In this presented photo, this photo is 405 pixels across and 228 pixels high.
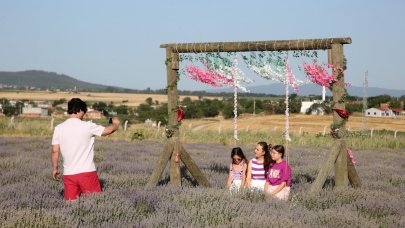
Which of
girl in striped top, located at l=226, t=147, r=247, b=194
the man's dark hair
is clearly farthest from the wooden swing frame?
the man's dark hair

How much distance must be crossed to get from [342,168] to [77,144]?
15.1 feet

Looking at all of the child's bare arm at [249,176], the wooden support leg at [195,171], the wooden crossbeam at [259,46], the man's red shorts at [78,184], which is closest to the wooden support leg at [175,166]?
the wooden support leg at [195,171]

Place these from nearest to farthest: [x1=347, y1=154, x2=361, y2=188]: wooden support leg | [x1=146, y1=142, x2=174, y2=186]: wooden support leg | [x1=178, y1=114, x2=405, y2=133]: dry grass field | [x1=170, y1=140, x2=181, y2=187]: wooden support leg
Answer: [x1=347, y1=154, x2=361, y2=188]: wooden support leg
[x1=146, y1=142, x2=174, y2=186]: wooden support leg
[x1=170, y1=140, x2=181, y2=187]: wooden support leg
[x1=178, y1=114, x2=405, y2=133]: dry grass field

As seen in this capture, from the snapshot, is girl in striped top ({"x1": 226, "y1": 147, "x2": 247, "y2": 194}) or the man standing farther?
girl in striped top ({"x1": 226, "y1": 147, "x2": 247, "y2": 194})

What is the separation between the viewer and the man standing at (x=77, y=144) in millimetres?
6770

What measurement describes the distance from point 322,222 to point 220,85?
3937 mm

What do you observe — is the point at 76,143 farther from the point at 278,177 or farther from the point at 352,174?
the point at 352,174

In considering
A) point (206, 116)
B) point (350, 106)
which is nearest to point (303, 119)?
point (350, 106)

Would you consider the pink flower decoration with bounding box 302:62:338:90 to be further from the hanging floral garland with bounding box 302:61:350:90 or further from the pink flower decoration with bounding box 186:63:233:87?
the pink flower decoration with bounding box 186:63:233:87

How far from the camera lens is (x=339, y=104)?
870 cm

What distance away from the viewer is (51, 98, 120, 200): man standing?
677 centimetres

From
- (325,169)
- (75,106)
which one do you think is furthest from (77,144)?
(325,169)

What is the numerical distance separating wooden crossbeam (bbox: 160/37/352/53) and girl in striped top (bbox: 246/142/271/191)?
5.67 ft

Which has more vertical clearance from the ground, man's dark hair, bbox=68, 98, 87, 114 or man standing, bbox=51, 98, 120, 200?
man's dark hair, bbox=68, 98, 87, 114
